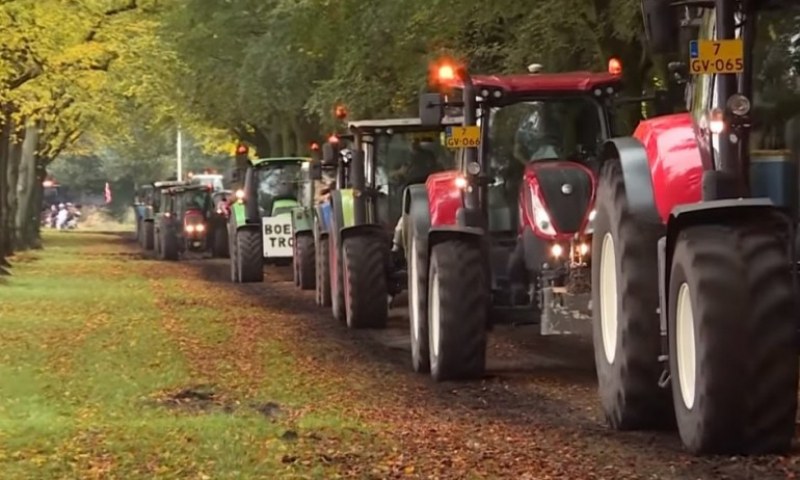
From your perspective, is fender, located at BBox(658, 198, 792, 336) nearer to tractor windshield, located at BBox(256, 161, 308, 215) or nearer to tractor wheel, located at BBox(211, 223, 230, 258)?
tractor windshield, located at BBox(256, 161, 308, 215)

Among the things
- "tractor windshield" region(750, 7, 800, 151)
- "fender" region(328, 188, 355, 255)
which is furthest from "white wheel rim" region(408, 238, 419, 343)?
"fender" region(328, 188, 355, 255)

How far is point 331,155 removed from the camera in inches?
918

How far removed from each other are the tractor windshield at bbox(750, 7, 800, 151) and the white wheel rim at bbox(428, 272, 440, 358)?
4.74m

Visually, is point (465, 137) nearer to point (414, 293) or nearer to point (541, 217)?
point (541, 217)

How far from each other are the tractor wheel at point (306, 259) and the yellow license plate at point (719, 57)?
1934cm

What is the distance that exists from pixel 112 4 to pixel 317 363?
2085cm

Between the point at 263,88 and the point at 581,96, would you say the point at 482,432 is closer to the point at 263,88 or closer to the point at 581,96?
the point at 581,96

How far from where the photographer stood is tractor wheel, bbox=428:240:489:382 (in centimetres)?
1279

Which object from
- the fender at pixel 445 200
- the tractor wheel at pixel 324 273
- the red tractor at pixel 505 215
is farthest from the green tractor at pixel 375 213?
the red tractor at pixel 505 215

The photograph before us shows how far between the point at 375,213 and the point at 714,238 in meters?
12.5

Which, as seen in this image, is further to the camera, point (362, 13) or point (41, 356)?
point (362, 13)

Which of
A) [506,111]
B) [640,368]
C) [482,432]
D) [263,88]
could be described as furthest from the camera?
[263,88]

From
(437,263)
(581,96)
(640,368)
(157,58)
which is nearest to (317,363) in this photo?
(437,263)

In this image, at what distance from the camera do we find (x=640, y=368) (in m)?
9.39
